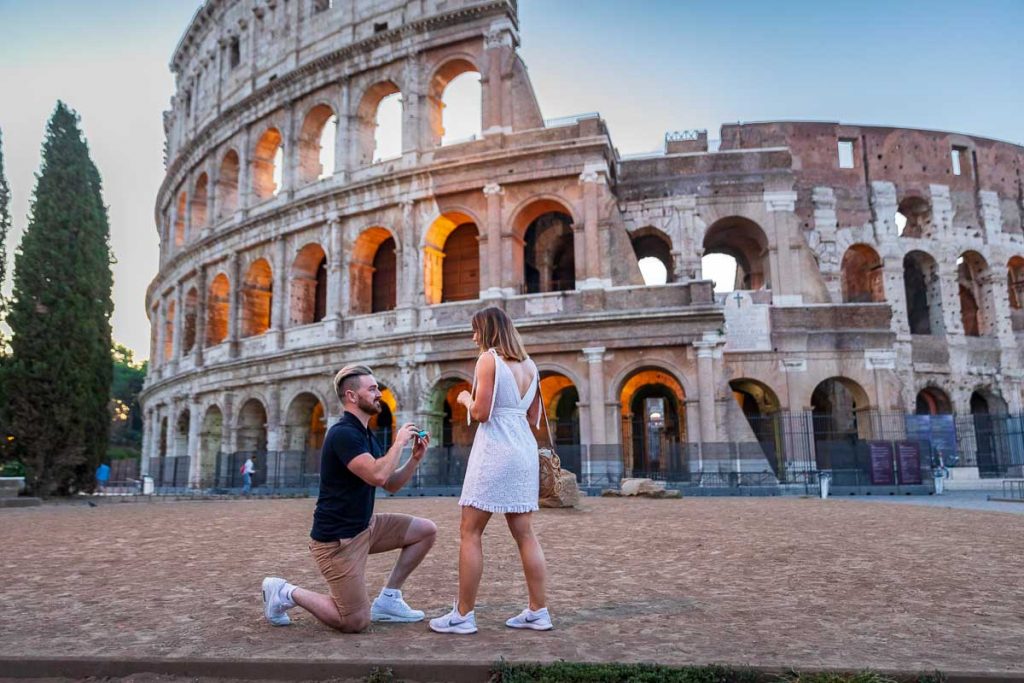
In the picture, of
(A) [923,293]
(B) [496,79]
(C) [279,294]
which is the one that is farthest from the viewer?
(A) [923,293]

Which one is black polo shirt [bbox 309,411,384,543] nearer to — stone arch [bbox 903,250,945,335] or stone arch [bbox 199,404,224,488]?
stone arch [bbox 199,404,224,488]

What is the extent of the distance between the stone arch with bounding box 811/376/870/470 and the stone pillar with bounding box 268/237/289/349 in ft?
53.5

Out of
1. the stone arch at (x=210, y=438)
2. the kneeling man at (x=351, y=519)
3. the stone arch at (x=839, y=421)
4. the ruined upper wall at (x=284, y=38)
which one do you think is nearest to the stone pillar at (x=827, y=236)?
the stone arch at (x=839, y=421)

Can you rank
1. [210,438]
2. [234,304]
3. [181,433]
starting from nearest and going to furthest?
[234,304]
[210,438]
[181,433]

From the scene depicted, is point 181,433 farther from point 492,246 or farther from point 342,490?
point 342,490

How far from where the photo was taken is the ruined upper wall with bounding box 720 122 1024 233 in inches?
931

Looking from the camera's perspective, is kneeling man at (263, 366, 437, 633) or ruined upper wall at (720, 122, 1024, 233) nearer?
kneeling man at (263, 366, 437, 633)

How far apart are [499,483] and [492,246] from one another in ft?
53.4

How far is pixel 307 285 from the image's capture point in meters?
23.0

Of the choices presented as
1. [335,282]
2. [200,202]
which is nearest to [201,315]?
[200,202]

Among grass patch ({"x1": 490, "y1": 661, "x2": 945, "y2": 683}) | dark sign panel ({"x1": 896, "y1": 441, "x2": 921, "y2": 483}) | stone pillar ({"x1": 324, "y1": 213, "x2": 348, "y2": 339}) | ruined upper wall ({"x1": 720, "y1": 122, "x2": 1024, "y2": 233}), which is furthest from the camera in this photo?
ruined upper wall ({"x1": 720, "y1": 122, "x2": 1024, "y2": 233})

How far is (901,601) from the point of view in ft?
14.2

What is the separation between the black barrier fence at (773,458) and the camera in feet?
53.8

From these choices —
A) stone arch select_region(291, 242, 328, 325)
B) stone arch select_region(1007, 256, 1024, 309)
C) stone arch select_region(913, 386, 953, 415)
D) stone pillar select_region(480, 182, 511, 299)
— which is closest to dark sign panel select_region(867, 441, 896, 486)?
stone arch select_region(913, 386, 953, 415)
